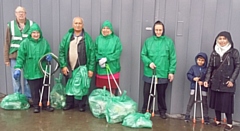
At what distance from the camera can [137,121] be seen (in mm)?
4816

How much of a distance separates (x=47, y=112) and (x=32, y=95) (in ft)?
1.27

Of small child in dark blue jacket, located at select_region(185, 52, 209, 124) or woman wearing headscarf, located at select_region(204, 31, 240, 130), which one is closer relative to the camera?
woman wearing headscarf, located at select_region(204, 31, 240, 130)

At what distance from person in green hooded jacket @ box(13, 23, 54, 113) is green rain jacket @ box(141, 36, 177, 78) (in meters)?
1.65

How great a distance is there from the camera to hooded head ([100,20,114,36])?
206 inches

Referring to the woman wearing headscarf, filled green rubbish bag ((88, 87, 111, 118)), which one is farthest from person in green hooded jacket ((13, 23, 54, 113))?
the woman wearing headscarf

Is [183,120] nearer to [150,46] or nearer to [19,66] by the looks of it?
[150,46]

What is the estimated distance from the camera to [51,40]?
596 centimetres

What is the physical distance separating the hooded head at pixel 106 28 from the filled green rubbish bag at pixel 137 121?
4.60 ft

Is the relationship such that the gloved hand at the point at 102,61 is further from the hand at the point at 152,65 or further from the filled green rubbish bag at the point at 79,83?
the hand at the point at 152,65

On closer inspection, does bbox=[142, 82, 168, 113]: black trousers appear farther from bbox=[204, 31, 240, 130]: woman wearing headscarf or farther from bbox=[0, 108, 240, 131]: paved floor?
bbox=[204, 31, 240, 130]: woman wearing headscarf

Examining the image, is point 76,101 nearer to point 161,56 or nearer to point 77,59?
point 77,59

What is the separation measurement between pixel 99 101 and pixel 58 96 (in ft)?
2.71

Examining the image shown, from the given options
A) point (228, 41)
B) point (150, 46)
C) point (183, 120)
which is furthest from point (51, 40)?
point (228, 41)

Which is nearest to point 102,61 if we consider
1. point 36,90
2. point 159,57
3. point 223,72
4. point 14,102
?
point 159,57
